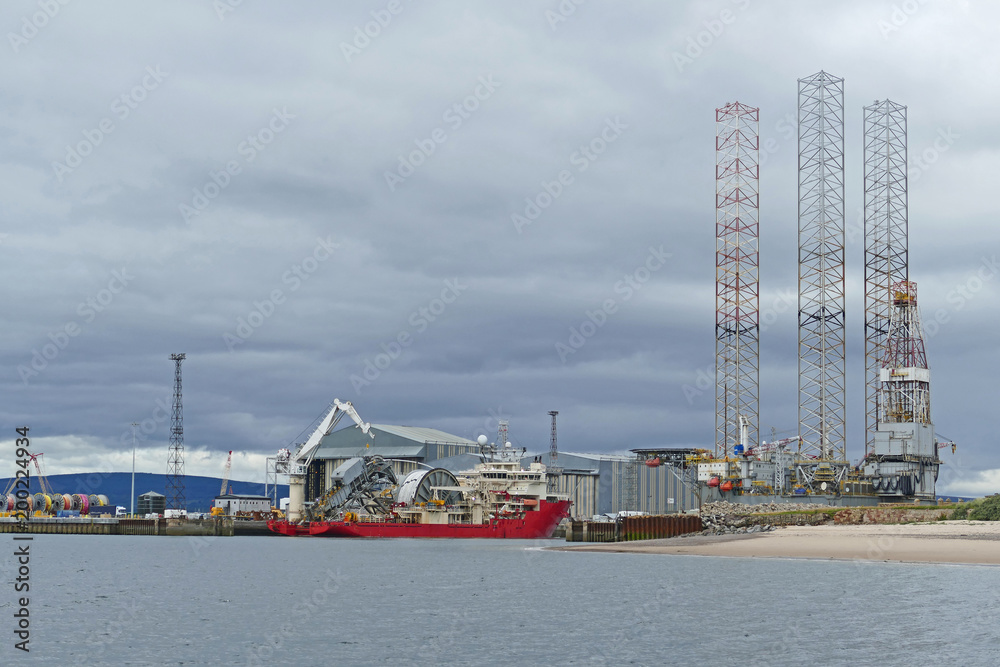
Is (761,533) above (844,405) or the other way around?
the other way around

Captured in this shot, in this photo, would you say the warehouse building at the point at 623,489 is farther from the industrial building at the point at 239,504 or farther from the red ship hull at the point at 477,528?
the industrial building at the point at 239,504

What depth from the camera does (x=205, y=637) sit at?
42750 millimetres

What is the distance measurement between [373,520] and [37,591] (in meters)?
77.5

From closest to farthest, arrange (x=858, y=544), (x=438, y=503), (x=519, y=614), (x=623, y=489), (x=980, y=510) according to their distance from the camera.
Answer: (x=519, y=614), (x=858, y=544), (x=980, y=510), (x=438, y=503), (x=623, y=489)

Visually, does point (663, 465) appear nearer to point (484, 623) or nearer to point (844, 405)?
point (844, 405)

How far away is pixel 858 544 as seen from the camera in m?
85.4

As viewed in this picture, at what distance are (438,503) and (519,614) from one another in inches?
3398

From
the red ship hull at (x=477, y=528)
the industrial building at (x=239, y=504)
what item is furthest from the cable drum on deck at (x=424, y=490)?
the industrial building at (x=239, y=504)

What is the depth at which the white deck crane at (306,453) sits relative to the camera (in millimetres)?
156875

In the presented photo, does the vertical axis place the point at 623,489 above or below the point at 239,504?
above

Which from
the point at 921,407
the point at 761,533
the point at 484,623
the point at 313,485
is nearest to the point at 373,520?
the point at 313,485

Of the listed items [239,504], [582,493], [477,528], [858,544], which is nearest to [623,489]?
[582,493]

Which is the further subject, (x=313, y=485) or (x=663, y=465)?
(x=313, y=485)

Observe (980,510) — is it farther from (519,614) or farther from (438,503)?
(519,614)
